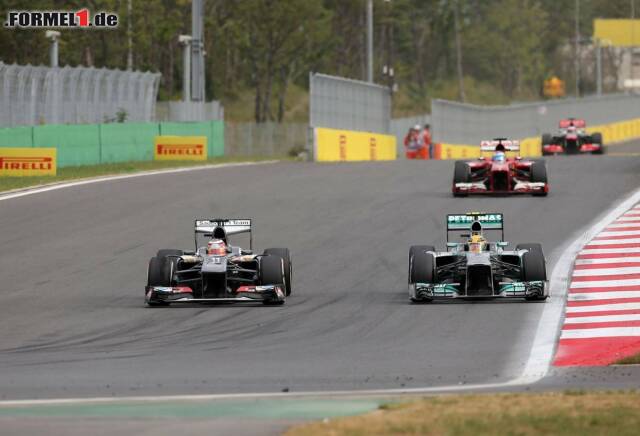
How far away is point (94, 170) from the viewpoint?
39875mm

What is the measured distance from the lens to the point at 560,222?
27.4m

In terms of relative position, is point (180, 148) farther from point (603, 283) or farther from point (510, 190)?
point (603, 283)

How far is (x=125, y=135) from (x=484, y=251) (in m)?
26.9

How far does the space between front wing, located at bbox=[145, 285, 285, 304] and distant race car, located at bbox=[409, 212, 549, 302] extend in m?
1.62

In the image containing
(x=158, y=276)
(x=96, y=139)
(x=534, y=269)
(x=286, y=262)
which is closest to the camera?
(x=534, y=269)

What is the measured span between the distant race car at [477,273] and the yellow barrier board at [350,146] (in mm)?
29513

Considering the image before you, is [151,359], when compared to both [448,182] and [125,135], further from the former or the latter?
[125,135]

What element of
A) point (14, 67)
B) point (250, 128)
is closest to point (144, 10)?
point (250, 128)

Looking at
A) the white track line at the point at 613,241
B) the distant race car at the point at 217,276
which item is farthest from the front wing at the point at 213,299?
the white track line at the point at 613,241

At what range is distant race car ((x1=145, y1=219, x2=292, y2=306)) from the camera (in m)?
Answer: 18.4

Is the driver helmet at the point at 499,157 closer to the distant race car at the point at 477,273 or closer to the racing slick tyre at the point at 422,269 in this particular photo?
the distant race car at the point at 477,273

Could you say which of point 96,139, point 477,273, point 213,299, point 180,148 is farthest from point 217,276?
point 180,148

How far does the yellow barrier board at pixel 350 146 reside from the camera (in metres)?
48.8

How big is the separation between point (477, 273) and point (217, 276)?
121 inches
